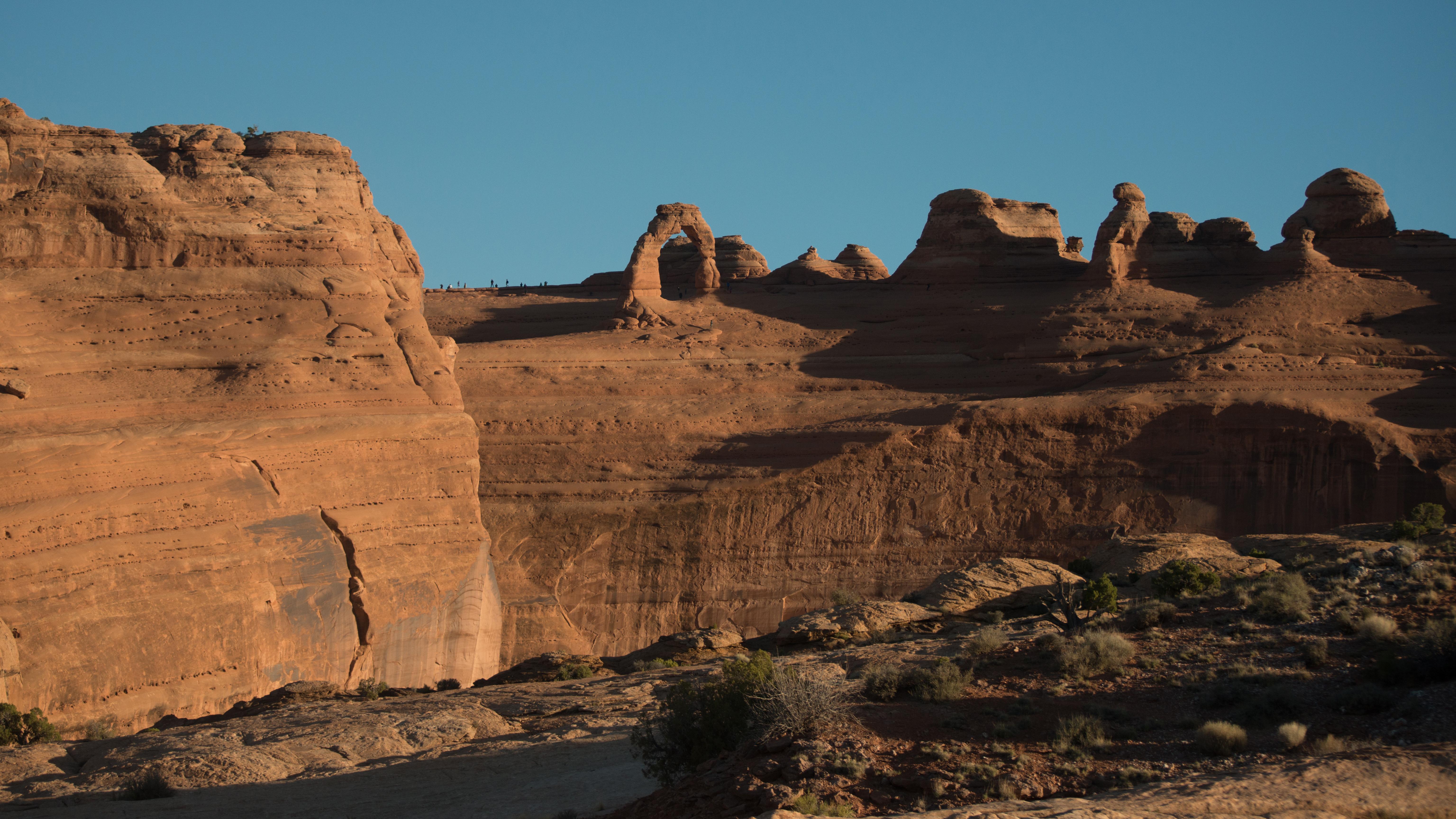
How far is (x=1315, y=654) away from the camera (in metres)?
14.2

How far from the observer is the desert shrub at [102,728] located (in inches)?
754

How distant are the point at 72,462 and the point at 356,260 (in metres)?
8.44

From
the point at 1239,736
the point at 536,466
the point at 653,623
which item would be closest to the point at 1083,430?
the point at 653,623

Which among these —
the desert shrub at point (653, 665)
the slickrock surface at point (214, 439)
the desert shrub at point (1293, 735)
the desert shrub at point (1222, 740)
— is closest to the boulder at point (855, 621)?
the desert shrub at point (653, 665)

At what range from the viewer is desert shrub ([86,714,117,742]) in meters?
19.2

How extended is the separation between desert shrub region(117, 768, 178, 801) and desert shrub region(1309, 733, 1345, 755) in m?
12.2

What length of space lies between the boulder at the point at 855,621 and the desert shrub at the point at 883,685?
7921 millimetres

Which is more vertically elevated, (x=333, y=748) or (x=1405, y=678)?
(x=1405, y=678)

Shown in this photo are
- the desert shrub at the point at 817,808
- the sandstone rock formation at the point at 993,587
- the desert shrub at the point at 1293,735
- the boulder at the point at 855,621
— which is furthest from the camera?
the sandstone rock formation at the point at 993,587

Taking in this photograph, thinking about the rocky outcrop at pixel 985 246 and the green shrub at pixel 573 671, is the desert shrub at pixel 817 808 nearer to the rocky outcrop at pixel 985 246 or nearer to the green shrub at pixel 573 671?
the green shrub at pixel 573 671

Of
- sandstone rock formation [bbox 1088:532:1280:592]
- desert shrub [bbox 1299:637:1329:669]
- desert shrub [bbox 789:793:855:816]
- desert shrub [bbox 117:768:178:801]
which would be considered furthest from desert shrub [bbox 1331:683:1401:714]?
desert shrub [bbox 117:768:178:801]

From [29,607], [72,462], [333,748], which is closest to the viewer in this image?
[333,748]

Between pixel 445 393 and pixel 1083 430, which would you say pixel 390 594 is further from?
pixel 1083 430

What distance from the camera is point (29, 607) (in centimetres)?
2000
